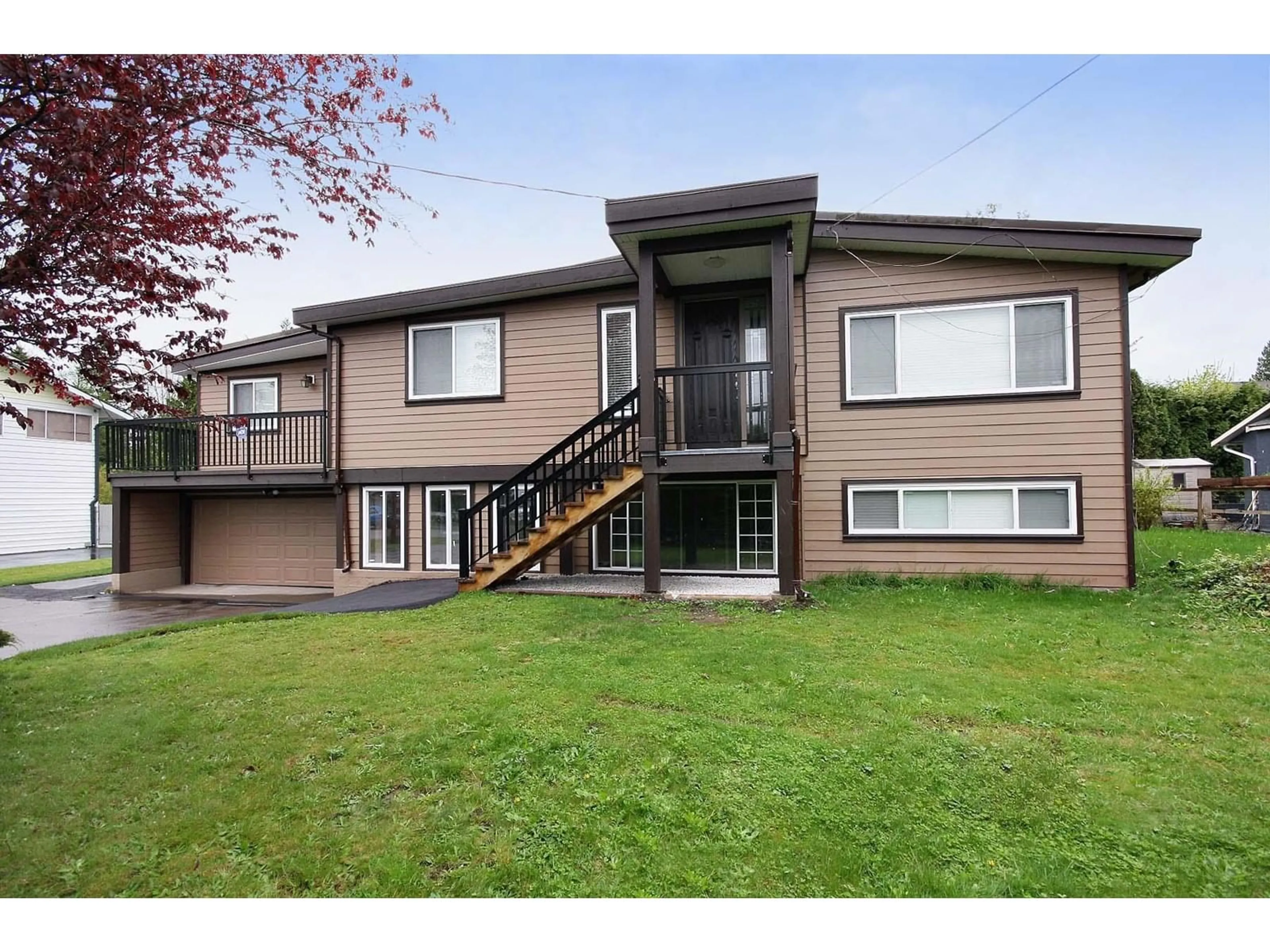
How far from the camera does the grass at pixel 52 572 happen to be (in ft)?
43.9

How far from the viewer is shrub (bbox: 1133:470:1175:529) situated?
584 inches

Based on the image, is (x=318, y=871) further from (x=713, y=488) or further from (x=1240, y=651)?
(x=713, y=488)

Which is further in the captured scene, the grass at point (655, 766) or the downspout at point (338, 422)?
the downspout at point (338, 422)

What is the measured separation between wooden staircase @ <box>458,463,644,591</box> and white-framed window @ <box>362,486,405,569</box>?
8.51ft

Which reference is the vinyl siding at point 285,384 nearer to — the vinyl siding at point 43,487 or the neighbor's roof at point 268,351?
the neighbor's roof at point 268,351

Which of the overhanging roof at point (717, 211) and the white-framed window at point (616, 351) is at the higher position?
the overhanging roof at point (717, 211)

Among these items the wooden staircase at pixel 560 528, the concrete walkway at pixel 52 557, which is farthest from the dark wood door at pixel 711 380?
the concrete walkway at pixel 52 557

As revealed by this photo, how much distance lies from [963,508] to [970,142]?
456 cm

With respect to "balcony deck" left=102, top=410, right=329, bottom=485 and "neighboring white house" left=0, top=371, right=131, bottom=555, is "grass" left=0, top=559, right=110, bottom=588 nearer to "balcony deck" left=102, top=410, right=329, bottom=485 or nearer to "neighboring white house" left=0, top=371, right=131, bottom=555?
"balcony deck" left=102, top=410, right=329, bottom=485

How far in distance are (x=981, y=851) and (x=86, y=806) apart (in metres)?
3.93

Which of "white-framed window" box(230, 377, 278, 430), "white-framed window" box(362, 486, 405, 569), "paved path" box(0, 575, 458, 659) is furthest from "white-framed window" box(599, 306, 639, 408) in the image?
"white-framed window" box(230, 377, 278, 430)

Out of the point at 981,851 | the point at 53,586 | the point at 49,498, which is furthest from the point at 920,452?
the point at 49,498

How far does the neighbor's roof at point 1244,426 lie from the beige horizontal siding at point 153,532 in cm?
3094

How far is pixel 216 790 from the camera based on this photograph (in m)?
3.05
